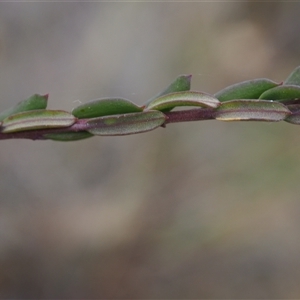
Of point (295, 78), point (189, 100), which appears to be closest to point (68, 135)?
point (189, 100)

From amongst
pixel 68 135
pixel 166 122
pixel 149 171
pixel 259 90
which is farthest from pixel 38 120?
pixel 149 171

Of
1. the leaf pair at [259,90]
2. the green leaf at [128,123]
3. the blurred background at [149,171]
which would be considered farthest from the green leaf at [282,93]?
A: the blurred background at [149,171]

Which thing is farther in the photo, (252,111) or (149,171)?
(149,171)

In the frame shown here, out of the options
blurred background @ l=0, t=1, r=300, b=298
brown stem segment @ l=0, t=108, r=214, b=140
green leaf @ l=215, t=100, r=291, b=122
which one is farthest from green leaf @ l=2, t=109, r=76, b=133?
blurred background @ l=0, t=1, r=300, b=298

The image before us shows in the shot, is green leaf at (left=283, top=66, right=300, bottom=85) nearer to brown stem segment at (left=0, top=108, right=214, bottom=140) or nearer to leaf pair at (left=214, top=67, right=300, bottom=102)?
leaf pair at (left=214, top=67, right=300, bottom=102)

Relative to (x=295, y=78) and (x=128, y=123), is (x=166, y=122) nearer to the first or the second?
(x=128, y=123)

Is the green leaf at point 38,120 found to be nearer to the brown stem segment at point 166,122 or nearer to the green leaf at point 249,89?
the brown stem segment at point 166,122
